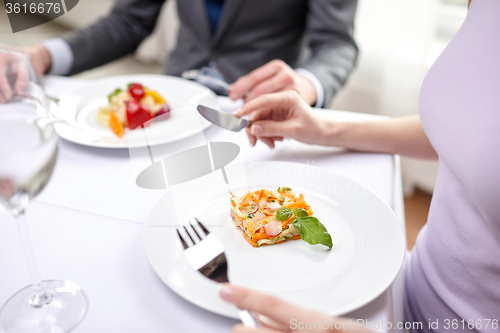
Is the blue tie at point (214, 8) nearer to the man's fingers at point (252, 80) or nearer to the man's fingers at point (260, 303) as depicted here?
the man's fingers at point (252, 80)

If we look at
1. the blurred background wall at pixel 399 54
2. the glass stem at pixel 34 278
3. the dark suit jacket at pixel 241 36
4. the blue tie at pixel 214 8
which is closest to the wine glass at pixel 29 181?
the glass stem at pixel 34 278

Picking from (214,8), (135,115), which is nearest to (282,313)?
(135,115)

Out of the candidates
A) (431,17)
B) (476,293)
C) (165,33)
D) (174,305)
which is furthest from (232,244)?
(165,33)

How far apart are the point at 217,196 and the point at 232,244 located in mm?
118

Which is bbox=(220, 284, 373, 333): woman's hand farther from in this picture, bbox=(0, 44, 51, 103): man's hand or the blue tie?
the blue tie

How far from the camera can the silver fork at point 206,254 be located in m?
0.49

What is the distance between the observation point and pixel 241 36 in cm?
147

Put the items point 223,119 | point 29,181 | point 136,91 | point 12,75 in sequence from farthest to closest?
point 136,91 < point 223,119 < point 12,75 < point 29,181

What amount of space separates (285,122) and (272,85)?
0.70 feet

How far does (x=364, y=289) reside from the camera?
0.47 meters

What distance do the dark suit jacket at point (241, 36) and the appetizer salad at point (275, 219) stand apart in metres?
0.67

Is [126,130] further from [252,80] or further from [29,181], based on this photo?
[29,181]

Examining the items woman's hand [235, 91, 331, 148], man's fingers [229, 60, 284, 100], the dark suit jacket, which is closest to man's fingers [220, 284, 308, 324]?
woman's hand [235, 91, 331, 148]

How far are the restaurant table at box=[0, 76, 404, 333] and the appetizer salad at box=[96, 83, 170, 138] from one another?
85 mm
